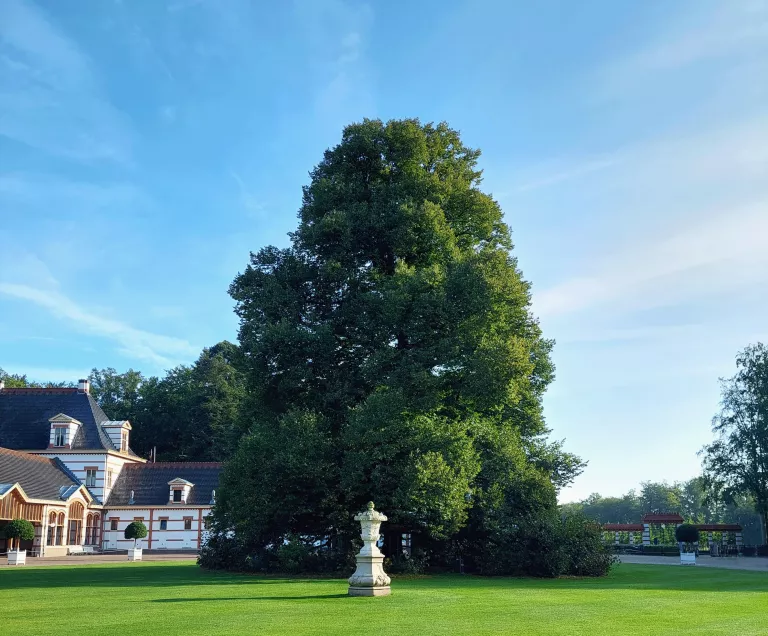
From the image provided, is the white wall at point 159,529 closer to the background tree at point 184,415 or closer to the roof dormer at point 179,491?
the roof dormer at point 179,491

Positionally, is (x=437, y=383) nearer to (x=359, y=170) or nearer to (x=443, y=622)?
(x=359, y=170)

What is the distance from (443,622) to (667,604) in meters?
6.20

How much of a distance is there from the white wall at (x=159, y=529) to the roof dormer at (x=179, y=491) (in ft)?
1.68

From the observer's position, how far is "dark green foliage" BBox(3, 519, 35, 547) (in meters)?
40.1

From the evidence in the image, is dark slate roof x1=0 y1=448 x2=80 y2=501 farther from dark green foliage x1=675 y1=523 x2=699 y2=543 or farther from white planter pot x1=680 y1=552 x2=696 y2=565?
dark green foliage x1=675 y1=523 x2=699 y2=543

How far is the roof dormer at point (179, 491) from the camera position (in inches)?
2124

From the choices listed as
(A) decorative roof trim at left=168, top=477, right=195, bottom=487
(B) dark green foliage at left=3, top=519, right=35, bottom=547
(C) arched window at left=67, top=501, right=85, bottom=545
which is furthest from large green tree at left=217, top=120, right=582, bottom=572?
(A) decorative roof trim at left=168, top=477, right=195, bottom=487

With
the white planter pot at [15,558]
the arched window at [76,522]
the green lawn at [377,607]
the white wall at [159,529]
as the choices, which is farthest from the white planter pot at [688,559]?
the arched window at [76,522]

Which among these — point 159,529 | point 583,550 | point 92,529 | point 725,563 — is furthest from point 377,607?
point 159,529

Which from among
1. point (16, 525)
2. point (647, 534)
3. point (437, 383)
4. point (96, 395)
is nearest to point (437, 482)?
point (437, 383)

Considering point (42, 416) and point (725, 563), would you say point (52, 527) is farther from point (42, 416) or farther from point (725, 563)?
point (725, 563)

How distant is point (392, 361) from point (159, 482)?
111ft

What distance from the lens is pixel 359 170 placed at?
3111cm

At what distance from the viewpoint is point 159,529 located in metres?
53.7
